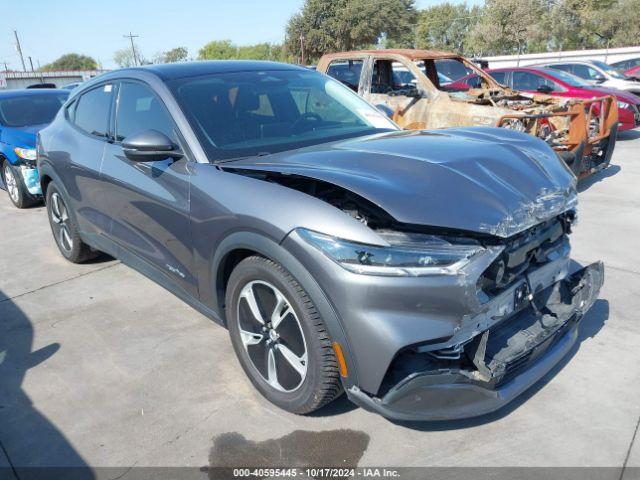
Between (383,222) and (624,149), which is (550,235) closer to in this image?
(383,222)

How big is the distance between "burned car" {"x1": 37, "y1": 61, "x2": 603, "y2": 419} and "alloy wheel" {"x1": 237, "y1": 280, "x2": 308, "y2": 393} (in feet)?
0.04

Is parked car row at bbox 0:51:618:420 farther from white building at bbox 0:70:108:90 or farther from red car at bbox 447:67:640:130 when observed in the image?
white building at bbox 0:70:108:90

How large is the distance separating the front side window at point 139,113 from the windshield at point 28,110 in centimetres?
477

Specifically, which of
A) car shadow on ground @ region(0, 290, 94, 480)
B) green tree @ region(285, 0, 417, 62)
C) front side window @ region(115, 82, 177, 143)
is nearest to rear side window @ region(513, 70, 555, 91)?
front side window @ region(115, 82, 177, 143)

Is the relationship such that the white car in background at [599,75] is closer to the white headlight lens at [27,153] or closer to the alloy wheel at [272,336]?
the white headlight lens at [27,153]

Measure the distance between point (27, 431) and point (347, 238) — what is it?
2.02m

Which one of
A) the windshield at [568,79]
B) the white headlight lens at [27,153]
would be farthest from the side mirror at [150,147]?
the windshield at [568,79]

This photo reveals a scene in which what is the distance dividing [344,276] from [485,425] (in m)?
1.12

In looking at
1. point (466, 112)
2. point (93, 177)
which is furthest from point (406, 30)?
point (93, 177)

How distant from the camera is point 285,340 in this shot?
2.62m

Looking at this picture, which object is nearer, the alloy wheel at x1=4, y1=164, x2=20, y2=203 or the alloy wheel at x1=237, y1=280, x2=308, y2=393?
the alloy wheel at x1=237, y1=280, x2=308, y2=393

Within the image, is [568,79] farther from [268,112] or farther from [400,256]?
[400,256]

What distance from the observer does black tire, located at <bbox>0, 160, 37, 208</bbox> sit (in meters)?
7.29

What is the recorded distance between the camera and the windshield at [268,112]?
313 cm
